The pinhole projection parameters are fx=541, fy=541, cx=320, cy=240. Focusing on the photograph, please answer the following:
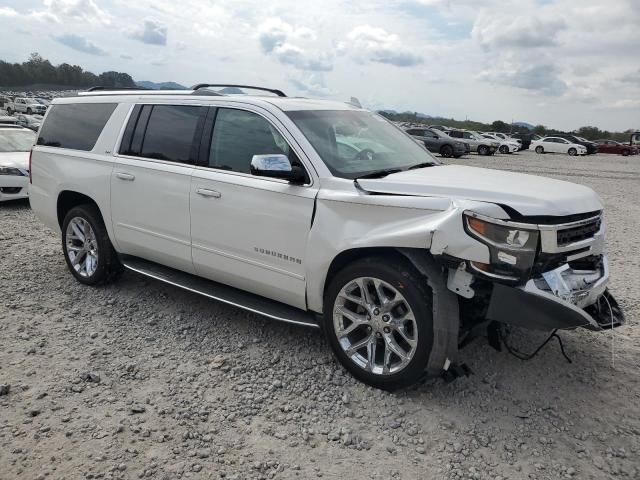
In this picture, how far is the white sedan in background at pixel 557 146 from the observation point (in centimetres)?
4047

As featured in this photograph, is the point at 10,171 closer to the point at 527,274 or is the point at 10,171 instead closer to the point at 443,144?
the point at 527,274

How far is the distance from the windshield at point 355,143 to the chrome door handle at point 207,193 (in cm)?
81

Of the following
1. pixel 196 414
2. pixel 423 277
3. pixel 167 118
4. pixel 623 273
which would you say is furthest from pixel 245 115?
pixel 623 273

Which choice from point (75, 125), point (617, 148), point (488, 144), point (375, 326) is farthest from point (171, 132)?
point (617, 148)

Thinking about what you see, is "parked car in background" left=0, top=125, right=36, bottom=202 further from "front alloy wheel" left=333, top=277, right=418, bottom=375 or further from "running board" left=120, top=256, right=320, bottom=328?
"front alloy wheel" left=333, top=277, right=418, bottom=375

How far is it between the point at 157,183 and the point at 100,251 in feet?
3.91

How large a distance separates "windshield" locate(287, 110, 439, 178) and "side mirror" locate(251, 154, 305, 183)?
0.24 metres

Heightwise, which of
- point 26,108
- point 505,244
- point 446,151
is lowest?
point 26,108

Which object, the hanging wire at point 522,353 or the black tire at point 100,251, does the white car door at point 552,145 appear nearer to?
the hanging wire at point 522,353

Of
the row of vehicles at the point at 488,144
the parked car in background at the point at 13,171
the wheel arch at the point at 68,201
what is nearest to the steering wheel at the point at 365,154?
the wheel arch at the point at 68,201

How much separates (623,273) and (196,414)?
17.2ft

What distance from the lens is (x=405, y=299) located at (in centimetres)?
331

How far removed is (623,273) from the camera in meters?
6.27

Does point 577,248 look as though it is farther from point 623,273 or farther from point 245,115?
point 623,273
